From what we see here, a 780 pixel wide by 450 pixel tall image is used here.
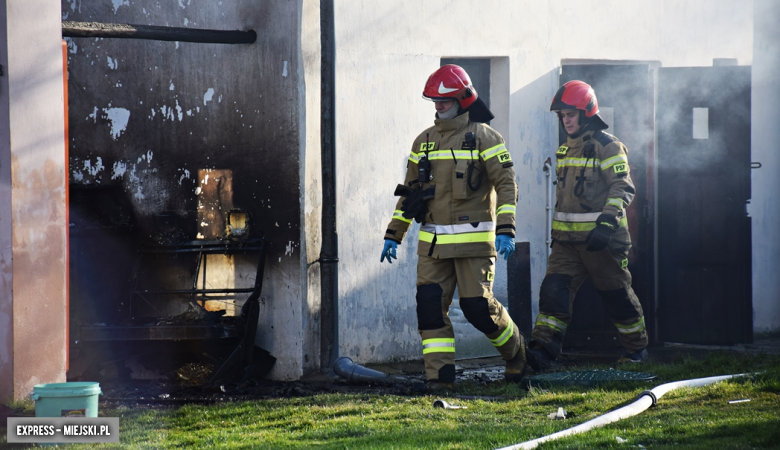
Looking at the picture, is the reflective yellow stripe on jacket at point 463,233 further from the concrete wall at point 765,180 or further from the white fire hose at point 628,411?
the concrete wall at point 765,180

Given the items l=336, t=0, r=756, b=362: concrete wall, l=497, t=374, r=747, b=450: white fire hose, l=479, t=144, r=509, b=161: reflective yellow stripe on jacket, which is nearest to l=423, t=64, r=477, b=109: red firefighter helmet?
l=479, t=144, r=509, b=161: reflective yellow stripe on jacket

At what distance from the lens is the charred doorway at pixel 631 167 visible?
7766 millimetres

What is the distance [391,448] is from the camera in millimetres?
3838

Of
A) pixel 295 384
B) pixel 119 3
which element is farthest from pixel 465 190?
pixel 119 3

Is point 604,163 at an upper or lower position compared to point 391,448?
upper

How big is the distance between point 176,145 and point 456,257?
283 cm

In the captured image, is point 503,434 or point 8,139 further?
point 8,139

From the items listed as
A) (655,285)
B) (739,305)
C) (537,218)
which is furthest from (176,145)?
(739,305)

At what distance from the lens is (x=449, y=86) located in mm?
5773

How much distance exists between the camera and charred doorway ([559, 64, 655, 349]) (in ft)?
25.5

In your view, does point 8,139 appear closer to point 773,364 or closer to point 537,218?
point 537,218

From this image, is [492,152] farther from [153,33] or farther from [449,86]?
[153,33]

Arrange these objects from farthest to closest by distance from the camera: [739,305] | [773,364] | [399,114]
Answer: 1. [739,305]
2. [399,114]
3. [773,364]

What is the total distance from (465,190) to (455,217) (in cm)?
20
